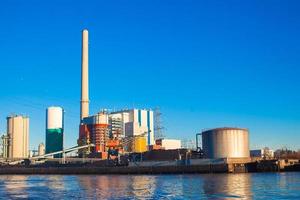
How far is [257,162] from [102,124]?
79.2m

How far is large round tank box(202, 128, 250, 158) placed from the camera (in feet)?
414

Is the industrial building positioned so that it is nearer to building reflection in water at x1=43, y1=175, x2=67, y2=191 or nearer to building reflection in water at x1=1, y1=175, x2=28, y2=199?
building reflection in water at x1=43, y1=175, x2=67, y2=191

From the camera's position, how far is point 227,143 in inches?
4973

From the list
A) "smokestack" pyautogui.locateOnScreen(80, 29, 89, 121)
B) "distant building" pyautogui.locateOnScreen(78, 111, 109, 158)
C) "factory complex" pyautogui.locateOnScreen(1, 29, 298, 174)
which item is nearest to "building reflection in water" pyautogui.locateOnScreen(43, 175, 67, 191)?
"factory complex" pyautogui.locateOnScreen(1, 29, 298, 174)

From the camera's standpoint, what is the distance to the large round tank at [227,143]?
126250 millimetres

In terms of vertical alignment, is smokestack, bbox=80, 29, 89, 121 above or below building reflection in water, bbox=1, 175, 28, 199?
above

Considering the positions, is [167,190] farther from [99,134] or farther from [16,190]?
[99,134]

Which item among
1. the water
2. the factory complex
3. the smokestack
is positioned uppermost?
the smokestack

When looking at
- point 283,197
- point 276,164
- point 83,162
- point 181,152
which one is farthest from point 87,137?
point 283,197

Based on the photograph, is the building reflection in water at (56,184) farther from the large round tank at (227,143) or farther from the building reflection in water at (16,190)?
the large round tank at (227,143)

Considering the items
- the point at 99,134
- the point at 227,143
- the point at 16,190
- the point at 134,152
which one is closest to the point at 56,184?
the point at 16,190

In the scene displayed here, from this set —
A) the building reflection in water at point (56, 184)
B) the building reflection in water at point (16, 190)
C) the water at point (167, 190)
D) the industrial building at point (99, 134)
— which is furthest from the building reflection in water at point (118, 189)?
the industrial building at point (99, 134)

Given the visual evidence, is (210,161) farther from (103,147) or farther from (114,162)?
(103,147)

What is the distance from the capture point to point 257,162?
409ft
